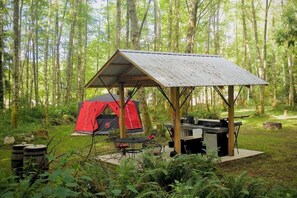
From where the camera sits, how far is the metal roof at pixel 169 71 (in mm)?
7854

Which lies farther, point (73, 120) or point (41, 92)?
point (41, 92)

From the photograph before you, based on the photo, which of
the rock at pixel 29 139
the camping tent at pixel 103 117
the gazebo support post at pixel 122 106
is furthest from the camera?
the camping tent at pixel 103 117

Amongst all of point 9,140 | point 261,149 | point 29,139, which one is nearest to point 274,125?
point 261,149

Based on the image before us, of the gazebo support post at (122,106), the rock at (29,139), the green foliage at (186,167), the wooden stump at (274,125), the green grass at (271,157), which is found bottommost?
the green grass at (271,157)

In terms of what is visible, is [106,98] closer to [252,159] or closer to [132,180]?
[252,159]

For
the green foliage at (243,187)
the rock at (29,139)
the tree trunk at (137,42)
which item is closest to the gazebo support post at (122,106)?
the tree trunk at (137,42)

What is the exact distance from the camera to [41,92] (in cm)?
3409

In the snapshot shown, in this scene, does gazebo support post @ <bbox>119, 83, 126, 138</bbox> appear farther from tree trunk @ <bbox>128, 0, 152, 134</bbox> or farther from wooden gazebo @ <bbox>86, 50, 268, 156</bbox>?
tree trunk @ <bbox>128, 0, 152, 134</bbox>

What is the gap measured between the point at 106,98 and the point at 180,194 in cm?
1158

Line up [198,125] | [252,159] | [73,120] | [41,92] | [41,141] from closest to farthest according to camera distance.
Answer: [252,159] < [198,125] < [41,141] < [73,120] < [41,92]

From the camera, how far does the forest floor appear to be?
7.02m

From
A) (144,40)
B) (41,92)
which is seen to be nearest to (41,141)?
(144,40)

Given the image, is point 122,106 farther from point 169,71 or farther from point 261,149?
point 261,149

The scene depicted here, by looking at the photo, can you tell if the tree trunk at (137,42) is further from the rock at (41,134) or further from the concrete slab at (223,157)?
the rock at (41,134)
